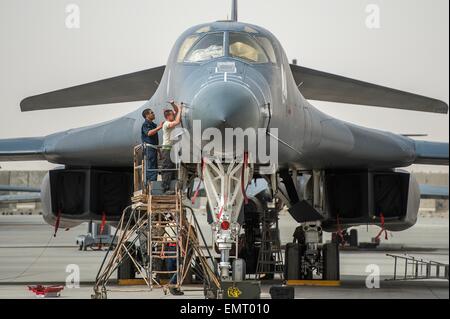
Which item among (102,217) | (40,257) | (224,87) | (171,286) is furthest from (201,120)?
(40,257)

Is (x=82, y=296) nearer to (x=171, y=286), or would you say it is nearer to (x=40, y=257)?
(x=171, y=286)

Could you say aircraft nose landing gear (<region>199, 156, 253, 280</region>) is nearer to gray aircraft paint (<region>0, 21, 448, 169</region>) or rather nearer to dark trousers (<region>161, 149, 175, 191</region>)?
dark trousers (<region>161, 149, 175, 191</region>)

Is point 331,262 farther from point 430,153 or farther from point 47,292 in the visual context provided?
point 47,292

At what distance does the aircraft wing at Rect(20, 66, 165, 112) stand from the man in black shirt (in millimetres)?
3113

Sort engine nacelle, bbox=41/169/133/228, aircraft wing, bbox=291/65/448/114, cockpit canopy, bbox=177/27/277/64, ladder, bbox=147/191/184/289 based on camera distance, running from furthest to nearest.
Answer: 1. aircraft wing, bbox=291/65/448/114
2. engine nacelle, bbox=41/169/133/228
3. cockpit canopy, bbox=177/27/277/64
4. ladder, bbox=147/191/184/289

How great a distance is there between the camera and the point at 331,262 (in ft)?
51.0

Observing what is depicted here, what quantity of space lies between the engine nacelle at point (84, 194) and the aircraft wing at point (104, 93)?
144cm

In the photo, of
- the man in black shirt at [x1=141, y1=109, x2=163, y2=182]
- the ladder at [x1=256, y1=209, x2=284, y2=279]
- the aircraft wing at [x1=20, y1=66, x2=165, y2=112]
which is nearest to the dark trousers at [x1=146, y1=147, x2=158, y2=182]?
the man in black shirt at [x1=141, y1=109, x2=163, y2=182]

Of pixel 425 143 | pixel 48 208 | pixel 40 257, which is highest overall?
pixel 425 143

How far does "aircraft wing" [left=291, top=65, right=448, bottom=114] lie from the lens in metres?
15.7

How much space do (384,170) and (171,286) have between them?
5.23 m

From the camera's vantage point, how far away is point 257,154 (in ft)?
38.8

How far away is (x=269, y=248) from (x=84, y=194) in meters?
3.43

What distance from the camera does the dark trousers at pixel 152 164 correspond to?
11.8 m
